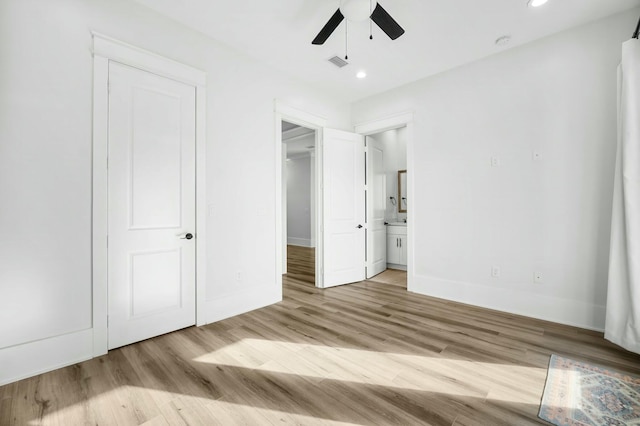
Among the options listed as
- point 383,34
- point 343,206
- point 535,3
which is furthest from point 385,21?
point 343,206

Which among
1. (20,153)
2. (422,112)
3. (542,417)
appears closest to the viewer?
(542,417)

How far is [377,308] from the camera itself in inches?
132

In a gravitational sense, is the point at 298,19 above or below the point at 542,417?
above

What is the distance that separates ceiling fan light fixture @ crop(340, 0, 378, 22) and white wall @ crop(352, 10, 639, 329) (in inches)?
77.0

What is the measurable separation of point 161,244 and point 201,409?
1.53 metres

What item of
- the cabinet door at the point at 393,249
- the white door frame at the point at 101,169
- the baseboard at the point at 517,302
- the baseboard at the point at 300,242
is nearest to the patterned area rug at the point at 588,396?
the baseboard at the point at 517,302

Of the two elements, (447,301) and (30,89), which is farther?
(447,301)

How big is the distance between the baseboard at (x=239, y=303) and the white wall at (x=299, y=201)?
508cm

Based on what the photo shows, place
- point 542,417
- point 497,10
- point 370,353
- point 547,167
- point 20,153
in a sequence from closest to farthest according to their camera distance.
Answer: point 542,417
point 20,153
point 370,353
point 497,10
point 547,167

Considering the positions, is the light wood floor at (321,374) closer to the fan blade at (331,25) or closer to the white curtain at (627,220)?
the white curtain at (627,220)

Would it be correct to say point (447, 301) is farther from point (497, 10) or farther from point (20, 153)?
point (20, 153)

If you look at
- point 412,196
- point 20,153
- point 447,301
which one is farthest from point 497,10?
point 20,153

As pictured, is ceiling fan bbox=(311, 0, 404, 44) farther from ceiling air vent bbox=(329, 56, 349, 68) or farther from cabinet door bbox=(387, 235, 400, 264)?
cabinet door bbox=(387, 235, 400, 264)

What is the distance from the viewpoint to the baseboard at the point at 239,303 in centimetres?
297
